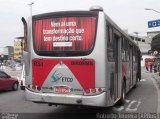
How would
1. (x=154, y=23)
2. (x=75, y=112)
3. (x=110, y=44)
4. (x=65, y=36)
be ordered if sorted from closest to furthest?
(x=65, y=36), (x=110, y=44), (x=75, y=112), (x=154, y=23)

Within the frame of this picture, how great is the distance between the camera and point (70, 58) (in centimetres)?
945

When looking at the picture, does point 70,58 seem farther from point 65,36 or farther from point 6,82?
point 6,82

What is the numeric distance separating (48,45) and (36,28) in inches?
26.9

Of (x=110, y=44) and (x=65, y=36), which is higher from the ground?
(x=65, y=36)

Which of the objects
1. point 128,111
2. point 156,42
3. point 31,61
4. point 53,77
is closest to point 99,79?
point 53,77

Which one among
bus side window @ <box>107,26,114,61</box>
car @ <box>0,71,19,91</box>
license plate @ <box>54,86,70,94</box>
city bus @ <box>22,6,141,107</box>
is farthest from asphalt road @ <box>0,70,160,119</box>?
car @ <box>0,71,19,91</box>

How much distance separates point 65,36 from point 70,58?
636 mm

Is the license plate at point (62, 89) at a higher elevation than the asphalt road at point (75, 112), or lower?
higher

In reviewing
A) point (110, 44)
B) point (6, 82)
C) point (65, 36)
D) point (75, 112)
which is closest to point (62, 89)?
point (65, 36)

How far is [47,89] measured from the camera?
9.62 m

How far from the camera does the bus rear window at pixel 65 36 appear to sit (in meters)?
9.40

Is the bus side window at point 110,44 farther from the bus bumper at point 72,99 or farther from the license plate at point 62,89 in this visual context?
the license plate at point 62,89

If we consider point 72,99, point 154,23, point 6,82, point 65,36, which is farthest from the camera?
point 154,23

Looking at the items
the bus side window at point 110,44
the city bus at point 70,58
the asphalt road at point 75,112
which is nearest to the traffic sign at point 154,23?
the asphalt road at point 75,112
